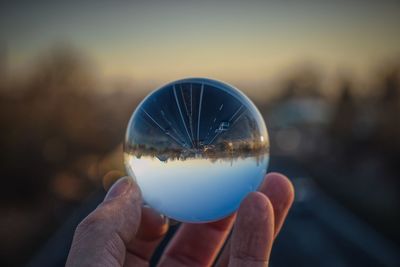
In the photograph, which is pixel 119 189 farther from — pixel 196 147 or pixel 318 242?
pixel 318 242

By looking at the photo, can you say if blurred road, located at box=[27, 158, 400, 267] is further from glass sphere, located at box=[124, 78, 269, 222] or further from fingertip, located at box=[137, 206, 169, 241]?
glass sphere, located at box=[124, 78, 269, 222]

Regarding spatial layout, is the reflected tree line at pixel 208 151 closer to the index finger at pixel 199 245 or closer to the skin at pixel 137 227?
the skin at pixel 137 227

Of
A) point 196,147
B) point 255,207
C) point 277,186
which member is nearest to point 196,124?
point 196,147

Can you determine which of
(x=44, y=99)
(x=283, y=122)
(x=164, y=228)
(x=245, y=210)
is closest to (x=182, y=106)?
(x=245, y=210)

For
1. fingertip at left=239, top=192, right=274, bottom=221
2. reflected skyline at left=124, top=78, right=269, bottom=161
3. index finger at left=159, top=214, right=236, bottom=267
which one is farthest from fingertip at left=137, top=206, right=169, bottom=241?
fingertip at left=239, top=192, right=274, bottom=221

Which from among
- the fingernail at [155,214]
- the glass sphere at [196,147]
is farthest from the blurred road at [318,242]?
the glass sphere at [196,147]
